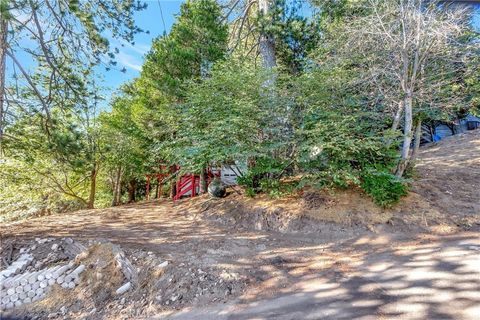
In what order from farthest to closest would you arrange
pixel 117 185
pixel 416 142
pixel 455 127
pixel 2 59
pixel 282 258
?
pixel 455 127
pixel 117 185
pixel 416 142
pixel 2 59
pixel 282 258

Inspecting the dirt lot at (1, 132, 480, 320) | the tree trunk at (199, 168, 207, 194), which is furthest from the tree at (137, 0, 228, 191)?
the dirt lot at (1, 132, 480, 320)

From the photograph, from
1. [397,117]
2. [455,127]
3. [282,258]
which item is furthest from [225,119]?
[455,127]

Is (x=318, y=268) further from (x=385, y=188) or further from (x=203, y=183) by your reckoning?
(x=203, y=183)

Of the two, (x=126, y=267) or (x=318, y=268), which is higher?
(x=126, y=267)

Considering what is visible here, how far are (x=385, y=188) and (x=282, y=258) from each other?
260 centimetres

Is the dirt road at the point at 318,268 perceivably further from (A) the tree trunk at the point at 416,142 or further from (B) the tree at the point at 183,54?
(B) the tree at the point at 183,54

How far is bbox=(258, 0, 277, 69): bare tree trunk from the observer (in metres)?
8.54

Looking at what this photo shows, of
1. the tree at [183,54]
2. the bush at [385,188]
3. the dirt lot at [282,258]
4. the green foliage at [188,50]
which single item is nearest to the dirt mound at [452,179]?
the dirt lot at [282,258]

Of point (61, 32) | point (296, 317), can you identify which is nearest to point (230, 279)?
point (296, 317)

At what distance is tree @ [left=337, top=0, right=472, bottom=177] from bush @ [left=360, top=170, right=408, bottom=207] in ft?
1.40

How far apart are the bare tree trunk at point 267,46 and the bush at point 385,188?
5.09 metres

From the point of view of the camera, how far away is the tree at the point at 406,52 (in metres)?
5.34

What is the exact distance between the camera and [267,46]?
28.5 ft

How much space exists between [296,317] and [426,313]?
3.86ft
